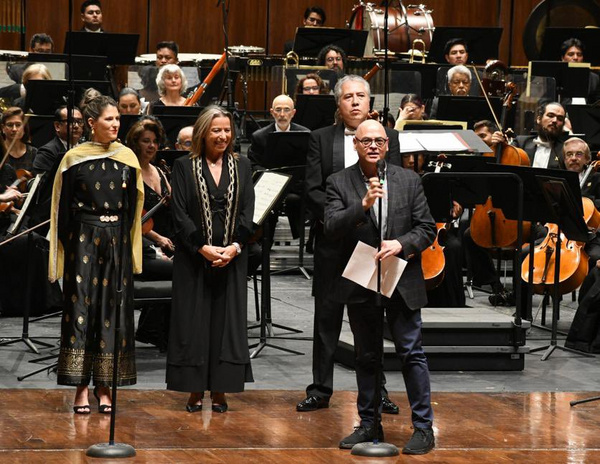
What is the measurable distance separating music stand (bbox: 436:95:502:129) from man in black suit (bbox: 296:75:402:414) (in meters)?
3.93

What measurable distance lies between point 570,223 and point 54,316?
349 centimetres

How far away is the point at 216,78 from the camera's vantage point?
11.1m

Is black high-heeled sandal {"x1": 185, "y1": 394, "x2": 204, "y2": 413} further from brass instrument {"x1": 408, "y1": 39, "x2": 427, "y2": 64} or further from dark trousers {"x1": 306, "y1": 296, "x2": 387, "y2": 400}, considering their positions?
brass instrument {"x1": 408, "y1": 39, "x2": 427, "y2": 64}

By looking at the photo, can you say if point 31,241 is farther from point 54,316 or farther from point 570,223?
point 570,223

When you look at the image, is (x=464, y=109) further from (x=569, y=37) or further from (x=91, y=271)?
(x=91, y=271)

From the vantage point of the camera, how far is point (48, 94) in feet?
30.9

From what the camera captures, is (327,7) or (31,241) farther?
(327,7)

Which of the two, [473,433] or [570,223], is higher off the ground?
[570,223]

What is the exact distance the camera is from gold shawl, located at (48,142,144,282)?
5.86 metres

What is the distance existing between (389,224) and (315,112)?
180 inches

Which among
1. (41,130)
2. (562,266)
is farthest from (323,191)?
(41,130)

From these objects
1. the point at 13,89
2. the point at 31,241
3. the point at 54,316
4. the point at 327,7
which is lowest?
the point at 54,316

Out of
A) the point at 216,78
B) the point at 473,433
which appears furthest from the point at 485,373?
the point at 216,78

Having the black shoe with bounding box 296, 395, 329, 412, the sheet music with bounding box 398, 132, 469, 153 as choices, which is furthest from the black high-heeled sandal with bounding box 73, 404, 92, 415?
the sheet music with bounding box 398, 132, 469, 153
